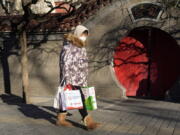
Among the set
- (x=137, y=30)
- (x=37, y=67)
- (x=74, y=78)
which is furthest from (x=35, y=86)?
(x=74, y=78)

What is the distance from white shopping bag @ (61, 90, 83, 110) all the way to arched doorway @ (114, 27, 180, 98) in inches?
248

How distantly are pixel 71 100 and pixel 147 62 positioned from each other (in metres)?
6.59

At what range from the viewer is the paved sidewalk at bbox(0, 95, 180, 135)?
641cm

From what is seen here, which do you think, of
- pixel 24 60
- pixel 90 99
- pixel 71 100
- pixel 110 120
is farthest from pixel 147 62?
pixel 71 100

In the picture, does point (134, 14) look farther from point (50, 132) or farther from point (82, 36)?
point (50, 132)

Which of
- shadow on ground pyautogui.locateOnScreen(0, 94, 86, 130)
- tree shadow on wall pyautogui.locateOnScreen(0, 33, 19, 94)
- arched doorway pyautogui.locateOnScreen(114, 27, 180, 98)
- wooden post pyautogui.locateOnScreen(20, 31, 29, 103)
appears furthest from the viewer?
tree shadow on wall pyautogui.locateOnScreen(0, 33, 19, 94)

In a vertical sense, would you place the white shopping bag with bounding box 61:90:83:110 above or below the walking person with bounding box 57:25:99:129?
below

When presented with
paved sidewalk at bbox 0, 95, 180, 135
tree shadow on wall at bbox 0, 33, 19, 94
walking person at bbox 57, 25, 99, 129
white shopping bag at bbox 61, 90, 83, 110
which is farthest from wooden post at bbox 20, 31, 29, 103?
white shopping bag at bbox 61, 90, 83, 110

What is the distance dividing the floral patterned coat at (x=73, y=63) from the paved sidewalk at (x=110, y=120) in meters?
0.97

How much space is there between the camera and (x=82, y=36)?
6512 mm

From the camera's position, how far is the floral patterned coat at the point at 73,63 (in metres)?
6.41

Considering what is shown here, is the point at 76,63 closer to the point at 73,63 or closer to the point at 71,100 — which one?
the point at 73,63

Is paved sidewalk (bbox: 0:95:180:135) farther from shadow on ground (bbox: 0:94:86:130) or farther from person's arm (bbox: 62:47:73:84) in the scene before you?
person's arm (bbox: 62:47:73:84)

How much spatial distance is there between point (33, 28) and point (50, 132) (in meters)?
6.76
